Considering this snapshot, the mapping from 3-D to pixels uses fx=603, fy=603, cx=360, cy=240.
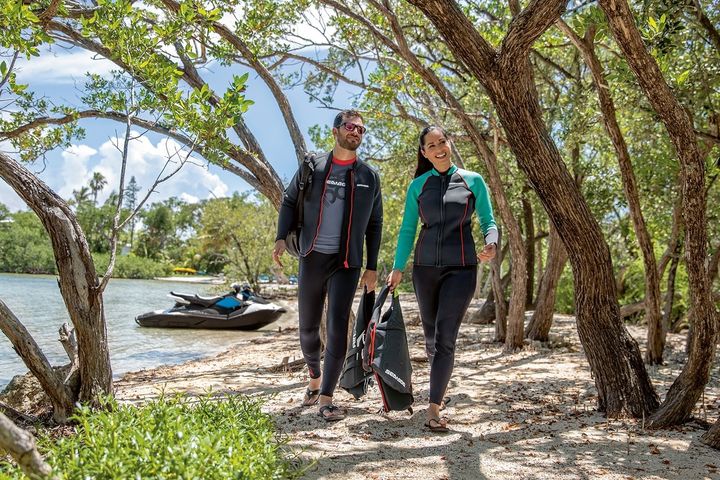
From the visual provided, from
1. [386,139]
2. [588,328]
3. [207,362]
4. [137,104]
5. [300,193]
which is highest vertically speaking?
[386,139]

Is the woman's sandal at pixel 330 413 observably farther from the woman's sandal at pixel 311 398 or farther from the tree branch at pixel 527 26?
the tree branch at pixel 527 26

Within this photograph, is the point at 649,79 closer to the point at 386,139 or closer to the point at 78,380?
the point at 78,380

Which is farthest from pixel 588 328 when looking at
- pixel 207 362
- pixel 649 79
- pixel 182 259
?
pixel 182 259

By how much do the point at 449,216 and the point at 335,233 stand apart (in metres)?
0.77

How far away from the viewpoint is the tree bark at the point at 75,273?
12.6 ft

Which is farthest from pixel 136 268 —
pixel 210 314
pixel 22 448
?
pixel 22 448

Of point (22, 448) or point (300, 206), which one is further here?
point (300, 206)

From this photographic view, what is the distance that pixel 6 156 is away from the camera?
12.6ft

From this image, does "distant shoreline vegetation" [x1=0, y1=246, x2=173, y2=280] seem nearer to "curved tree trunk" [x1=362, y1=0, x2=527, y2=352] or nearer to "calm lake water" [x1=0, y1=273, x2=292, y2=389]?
"calm lake water" [x1=0, y1=273, x2=292, y2=389]

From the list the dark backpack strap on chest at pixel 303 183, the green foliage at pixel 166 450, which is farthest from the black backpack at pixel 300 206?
the green foliage at pixel 166 450

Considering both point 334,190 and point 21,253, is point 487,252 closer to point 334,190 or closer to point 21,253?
point 334,190

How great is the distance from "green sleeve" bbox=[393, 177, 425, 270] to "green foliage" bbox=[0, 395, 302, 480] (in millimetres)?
1657

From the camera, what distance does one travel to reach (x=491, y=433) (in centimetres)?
388

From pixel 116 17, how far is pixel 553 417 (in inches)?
162
